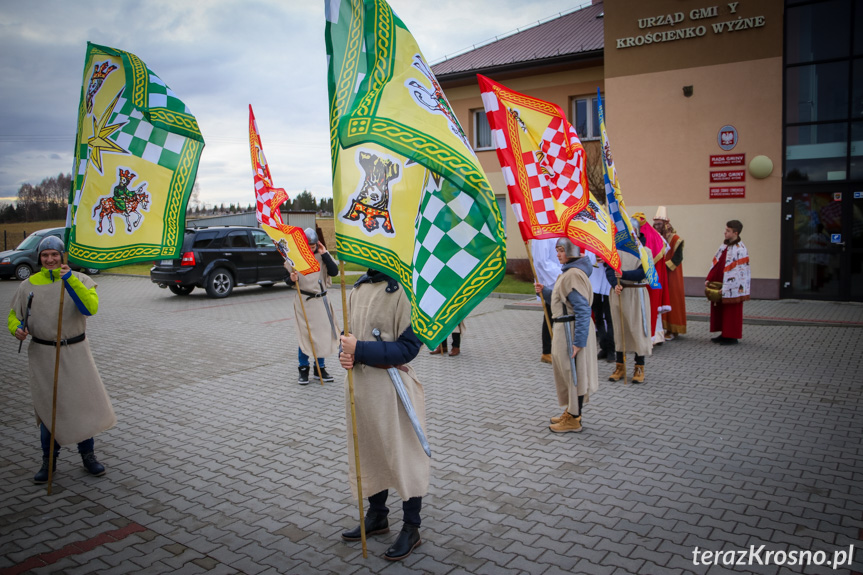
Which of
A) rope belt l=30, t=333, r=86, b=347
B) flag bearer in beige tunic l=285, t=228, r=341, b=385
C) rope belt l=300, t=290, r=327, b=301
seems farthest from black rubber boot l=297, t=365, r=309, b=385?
rope belt l=30, t=333, r=86, b=347

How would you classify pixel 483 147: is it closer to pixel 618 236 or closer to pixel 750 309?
pixel 750 309

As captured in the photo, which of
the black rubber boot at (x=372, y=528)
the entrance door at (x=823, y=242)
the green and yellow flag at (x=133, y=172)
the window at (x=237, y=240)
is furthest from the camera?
the window at (x=237, y=240)

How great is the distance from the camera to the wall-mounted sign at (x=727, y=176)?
14594mm

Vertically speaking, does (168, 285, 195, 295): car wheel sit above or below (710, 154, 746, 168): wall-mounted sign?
below

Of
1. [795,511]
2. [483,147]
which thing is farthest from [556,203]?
[483,147]

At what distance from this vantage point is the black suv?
16922 mm

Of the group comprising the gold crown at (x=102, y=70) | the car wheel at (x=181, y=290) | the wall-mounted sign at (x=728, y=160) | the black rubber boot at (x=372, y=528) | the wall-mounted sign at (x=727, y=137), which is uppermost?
the wall-mounted sign at (x=727, y=137)

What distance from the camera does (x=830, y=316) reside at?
1188 cm

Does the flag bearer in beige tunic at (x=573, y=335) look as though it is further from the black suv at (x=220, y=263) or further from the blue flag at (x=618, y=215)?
the black suv at (x=220, y=263)

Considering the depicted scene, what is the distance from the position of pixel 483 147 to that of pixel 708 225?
8.82 m

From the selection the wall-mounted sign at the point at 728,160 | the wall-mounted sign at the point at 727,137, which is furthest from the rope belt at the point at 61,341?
the wall-mounted sign at the point at 727,137

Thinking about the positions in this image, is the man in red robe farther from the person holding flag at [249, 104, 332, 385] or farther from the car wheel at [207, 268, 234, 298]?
the car wheel at [207, 268, 234, 298]

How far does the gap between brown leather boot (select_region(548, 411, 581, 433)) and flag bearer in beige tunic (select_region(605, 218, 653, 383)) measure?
207 cm

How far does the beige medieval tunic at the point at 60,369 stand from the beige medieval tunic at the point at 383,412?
2.84 m
